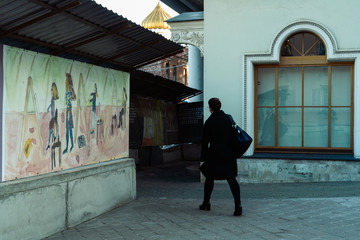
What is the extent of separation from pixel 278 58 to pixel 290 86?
0.84 meters

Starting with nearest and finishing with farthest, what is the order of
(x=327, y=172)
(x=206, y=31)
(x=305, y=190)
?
(x=305, y=190)
(x=327, y=172)
(x=206, y=31)

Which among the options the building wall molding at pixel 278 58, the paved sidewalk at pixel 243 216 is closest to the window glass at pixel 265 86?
the building wall molding at pixel 278 58

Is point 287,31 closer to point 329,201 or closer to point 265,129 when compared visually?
point 265,129

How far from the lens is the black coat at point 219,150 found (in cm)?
802

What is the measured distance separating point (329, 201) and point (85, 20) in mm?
5379

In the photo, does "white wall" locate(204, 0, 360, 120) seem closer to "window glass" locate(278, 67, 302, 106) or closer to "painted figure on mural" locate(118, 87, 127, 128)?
"window glass" locate(278, 67, 302, 106)

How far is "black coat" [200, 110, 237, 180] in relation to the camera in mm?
8023

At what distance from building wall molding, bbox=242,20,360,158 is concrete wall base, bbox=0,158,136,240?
406cm

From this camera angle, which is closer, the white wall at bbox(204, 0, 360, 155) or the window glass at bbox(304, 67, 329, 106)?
the white wall at bbox(204, 0, 360, 155)

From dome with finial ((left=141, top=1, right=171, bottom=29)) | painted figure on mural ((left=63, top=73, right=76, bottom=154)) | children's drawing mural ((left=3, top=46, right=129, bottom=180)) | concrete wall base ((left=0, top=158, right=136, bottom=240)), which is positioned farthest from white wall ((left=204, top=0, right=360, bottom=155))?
dome with finial ((left=141, top=1, right=171, bottom=29))

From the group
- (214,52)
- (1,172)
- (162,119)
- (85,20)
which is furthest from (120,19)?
(162,119)

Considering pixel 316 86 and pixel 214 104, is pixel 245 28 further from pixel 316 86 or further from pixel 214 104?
pixel 214 104

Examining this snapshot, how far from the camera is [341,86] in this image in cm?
1230

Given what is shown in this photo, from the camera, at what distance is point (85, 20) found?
6676mm
